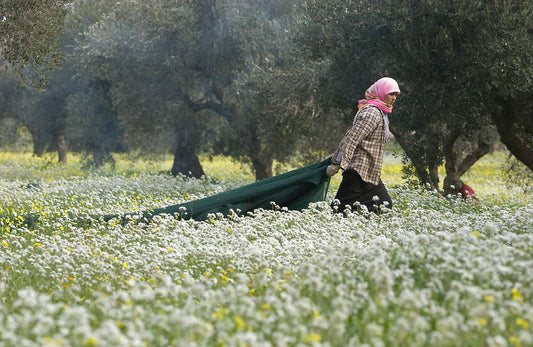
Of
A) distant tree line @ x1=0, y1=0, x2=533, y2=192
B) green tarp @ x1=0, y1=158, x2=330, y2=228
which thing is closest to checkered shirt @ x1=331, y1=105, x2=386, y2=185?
green tarp @ x1=0, y1=158, x2=330, y2=228

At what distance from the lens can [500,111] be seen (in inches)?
446

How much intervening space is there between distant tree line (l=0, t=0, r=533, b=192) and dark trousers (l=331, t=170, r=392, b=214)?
2.66 metres

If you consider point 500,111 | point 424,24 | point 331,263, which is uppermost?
point 424,24

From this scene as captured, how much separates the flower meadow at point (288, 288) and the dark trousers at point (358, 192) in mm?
430

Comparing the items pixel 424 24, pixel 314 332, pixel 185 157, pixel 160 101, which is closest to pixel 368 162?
pixel 424 24

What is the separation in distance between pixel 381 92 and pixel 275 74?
795 centimetres

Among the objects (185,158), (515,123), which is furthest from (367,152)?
(185,158)

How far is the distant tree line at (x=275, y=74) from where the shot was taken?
10195mm

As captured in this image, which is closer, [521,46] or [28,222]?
[521,46]

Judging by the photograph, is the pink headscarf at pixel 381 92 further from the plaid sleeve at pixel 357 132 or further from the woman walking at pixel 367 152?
the plaid sleeve at pixel 357 132

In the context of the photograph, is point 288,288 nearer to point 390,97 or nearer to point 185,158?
point 390,97

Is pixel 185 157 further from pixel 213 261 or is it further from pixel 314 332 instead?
pixel 314 332

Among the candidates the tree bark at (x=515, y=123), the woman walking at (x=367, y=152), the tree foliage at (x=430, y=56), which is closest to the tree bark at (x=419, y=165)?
the tree foliage at (x=430, y=56)

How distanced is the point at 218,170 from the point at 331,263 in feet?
74.1
